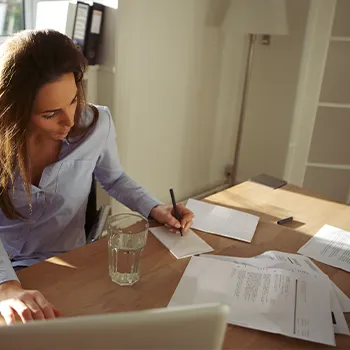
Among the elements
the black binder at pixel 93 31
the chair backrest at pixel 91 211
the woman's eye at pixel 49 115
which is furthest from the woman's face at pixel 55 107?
the black binder at pixel 93 31

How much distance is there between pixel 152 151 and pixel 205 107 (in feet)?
1.56

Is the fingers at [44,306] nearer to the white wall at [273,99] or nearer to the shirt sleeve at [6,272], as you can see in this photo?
the shirt sleeve at [6,272]

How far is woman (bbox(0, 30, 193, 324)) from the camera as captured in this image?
3.40ft

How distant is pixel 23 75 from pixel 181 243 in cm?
57

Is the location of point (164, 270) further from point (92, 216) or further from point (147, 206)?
point (92, 216)

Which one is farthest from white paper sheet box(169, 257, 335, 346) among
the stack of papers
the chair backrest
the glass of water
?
the chair backrest

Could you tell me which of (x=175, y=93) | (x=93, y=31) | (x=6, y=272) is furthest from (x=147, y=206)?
(x=175, y=93)

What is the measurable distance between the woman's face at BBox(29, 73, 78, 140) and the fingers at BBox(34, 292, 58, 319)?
1.47 ft

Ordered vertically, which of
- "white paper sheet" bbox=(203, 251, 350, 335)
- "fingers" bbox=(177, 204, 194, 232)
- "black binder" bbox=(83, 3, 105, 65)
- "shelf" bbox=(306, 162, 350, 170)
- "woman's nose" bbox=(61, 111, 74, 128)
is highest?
"black binder" bbox=(83, 3, 105, 65)

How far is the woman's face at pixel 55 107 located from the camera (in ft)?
3.49

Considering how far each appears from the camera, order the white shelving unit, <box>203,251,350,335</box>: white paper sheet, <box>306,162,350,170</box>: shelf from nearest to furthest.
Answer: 1. <box>203,251,350,335</box>: white paper sheet
2. the white shelving unit
3. <box>306,162,350,170</box>: shelf

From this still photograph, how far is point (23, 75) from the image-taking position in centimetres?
104

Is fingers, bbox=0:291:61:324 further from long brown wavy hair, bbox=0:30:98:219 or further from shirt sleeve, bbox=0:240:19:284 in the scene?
long brown wavy hair, bbox=0:30:98:219

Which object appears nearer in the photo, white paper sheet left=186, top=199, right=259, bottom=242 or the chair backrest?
white paper sheet left=186, top=199, right=259, bottom=242
